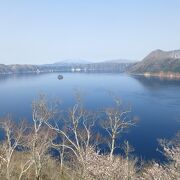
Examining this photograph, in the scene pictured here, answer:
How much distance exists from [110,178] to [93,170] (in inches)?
46.4

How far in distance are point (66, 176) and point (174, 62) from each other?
152 metres

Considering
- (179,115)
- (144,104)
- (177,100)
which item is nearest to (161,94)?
(177,100)

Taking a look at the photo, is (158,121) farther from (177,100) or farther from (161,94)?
(161,94)

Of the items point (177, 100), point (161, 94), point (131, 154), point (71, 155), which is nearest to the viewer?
point (71, 155)

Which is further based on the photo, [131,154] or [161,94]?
[161,94]

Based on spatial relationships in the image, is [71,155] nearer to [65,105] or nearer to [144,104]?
[65,105]

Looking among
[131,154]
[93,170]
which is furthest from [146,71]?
[93,170]

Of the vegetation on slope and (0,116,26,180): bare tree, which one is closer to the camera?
the vegetation on slope

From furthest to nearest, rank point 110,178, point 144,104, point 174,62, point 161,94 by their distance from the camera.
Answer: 1. point 174,62
2. point 161,94
3. point 144,104
4. point 110,178

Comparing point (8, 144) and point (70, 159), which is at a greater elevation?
point (8, 144)

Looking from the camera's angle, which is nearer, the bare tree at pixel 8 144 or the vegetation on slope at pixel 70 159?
the vegetation on slope at pixel 70 159

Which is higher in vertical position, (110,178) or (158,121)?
(110,178)

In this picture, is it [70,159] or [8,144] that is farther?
[70,159]

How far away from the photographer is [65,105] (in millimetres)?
59312
